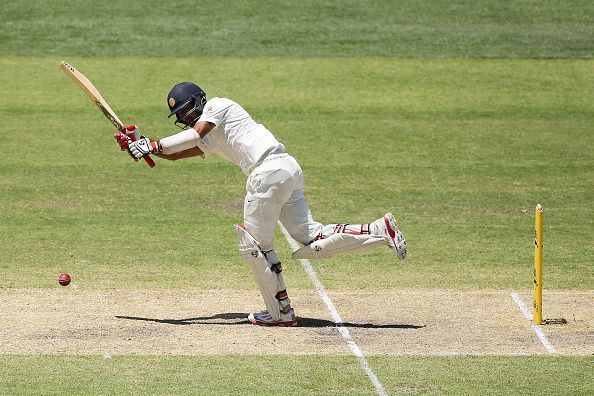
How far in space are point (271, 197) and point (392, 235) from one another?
1142 mm

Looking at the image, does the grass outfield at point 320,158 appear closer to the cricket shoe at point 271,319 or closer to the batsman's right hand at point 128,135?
the cricket shoe at point 271,319

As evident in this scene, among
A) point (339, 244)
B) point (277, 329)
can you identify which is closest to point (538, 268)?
point (339, 244)

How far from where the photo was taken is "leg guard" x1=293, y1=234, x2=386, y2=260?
1084 centimetres

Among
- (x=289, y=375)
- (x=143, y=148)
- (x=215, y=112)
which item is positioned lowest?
(x=289, y=375)

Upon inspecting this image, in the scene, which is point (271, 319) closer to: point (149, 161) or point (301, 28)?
point (149, 161)


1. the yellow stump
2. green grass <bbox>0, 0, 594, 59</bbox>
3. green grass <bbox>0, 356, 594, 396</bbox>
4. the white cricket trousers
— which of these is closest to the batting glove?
the white cricket trousers

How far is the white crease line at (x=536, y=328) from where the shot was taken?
33.3 ft

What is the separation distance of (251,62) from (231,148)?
1138 centimetres

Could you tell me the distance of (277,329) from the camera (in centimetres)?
1072

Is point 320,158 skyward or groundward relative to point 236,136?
groundward

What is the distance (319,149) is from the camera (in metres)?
18.3

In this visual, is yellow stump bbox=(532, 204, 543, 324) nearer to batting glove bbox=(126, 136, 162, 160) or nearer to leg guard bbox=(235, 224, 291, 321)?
leg guard bbox=(235, 224, 291, 321)

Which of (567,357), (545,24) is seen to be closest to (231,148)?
(567,357)

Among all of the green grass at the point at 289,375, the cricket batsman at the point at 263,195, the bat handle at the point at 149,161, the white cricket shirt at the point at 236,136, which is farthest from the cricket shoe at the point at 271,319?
the bat handle at the point at 149,161
